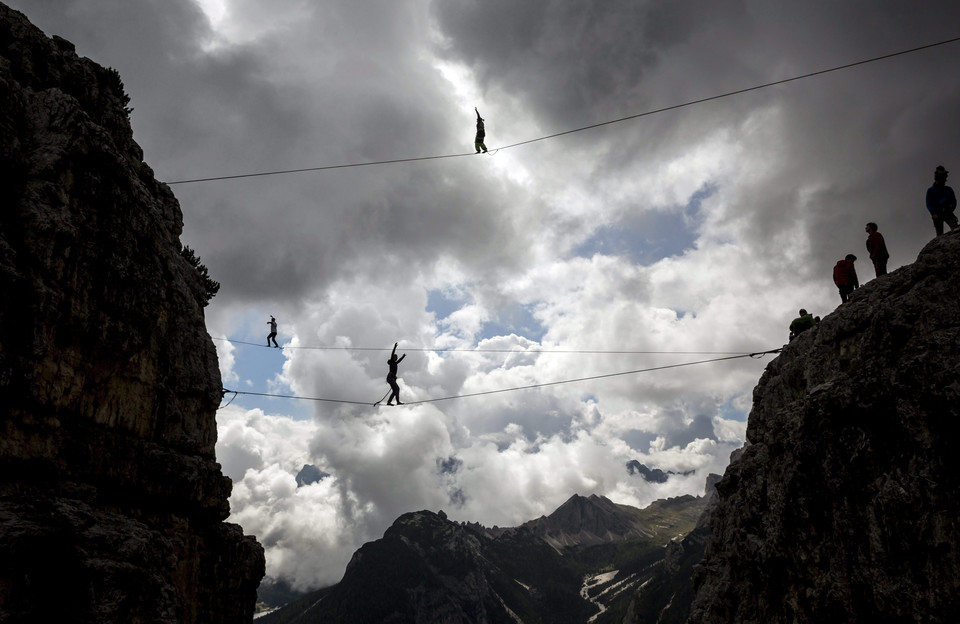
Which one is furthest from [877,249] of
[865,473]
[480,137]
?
[480,137]

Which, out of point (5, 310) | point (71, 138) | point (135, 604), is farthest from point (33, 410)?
point (71, 138)

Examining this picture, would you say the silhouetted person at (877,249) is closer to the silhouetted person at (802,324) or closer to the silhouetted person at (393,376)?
the silhouetted person at (802,324)

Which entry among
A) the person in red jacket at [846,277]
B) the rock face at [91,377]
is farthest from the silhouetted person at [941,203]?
the rock face at [91,377]

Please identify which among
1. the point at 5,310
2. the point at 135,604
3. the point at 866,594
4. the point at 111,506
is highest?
the point at 5,310

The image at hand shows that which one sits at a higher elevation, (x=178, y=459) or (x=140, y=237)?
(x=140, y=237)

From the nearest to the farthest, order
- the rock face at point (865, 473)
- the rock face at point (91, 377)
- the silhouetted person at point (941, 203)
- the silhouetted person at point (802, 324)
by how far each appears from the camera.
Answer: the rock face at point (91, 377), the rock face at point (865, 473), the silhouetted person at point (941, 203), the silhouetted person at point (802, 324)

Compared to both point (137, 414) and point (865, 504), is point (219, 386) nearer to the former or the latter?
point (137, 414)

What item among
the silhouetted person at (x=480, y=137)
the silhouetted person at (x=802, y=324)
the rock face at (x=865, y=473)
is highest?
the silhouetted person at (x=480, y=137)

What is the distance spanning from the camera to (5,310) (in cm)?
1833

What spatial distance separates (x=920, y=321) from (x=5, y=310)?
3275 cm

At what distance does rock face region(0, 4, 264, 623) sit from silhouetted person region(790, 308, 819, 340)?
3366 centimetres

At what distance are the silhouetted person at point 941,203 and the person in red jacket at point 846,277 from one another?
4.98 meters

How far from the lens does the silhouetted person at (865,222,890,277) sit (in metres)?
24.7

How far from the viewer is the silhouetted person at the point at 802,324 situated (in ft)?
103
